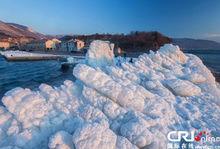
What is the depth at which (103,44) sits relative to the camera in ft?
32.8

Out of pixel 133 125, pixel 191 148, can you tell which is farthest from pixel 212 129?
pixel 133 125

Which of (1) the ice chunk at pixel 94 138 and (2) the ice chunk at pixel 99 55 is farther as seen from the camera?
(2) the ice chunk at pixel 99 55

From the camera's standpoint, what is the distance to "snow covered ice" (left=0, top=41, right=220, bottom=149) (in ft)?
14.0

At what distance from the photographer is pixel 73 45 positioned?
253 ft

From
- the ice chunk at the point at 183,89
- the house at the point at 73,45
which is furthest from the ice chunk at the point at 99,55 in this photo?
the house at the point at 73,45

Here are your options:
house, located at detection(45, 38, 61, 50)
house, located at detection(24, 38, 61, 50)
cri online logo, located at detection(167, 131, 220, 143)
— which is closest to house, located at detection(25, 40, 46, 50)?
house, located at detection(24, 38, 61, 50)

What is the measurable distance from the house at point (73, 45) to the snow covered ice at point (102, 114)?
67.0 m

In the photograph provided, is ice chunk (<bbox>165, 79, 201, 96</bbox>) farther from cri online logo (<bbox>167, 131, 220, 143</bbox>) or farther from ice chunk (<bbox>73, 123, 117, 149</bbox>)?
ice chunk (<bbox>73, 123, 117, 149</bbox>)

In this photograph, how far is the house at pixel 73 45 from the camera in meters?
74.2

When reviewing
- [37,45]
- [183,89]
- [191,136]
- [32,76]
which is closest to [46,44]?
[37,45]

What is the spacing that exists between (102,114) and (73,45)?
73491mm

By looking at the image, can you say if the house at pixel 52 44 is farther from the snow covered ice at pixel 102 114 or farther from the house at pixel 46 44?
the snow covered ice at pixel 102 114

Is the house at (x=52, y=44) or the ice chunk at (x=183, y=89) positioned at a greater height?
the ice chunk at (x=183, y=89)

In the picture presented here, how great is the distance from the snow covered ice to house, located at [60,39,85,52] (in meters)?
67.0
